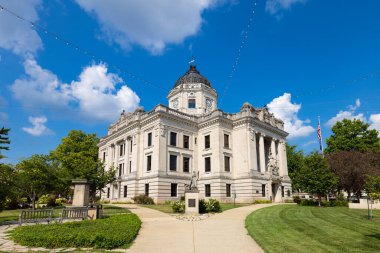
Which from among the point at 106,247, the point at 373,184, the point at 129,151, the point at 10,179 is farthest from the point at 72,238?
the point at 129,151

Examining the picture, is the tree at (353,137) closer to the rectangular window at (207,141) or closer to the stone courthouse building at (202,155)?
the stone courthouse building at (202,155)

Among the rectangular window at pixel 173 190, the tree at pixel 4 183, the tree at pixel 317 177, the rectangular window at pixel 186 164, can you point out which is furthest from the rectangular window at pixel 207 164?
the tree at pixel 4 183

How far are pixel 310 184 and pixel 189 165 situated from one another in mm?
17783

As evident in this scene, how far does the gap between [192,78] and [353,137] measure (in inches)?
1338

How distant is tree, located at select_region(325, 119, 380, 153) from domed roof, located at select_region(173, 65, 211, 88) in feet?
91.2

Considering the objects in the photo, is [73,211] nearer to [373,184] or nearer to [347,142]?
[373,184]

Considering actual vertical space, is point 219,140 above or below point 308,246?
above

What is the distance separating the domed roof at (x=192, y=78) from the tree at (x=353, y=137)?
27.8 m

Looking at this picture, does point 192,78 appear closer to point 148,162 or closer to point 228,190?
point 148,162

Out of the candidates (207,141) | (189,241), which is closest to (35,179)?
(189,241)

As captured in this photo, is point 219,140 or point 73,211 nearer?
point 73,211

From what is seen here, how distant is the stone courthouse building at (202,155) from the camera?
128ft

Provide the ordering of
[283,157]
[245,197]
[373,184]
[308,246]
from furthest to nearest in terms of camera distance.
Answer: [283,157] → [245,197] → [373,184] → [308,246]

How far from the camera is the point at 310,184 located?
1302 inches
